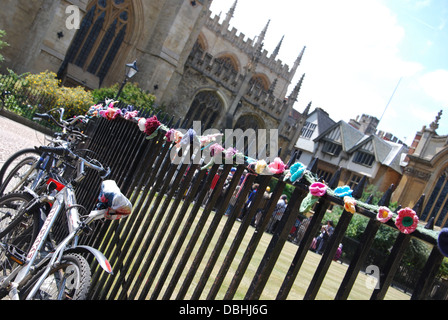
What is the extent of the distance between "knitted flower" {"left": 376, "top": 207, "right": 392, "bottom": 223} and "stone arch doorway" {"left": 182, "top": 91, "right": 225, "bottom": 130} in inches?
954

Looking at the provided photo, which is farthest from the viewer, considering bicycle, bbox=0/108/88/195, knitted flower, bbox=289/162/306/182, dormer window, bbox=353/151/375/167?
dormer window, bbox=353/151/375/167

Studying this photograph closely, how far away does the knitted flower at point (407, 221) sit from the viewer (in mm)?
1554

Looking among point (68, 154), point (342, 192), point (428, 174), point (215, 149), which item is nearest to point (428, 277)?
point (342, 192)

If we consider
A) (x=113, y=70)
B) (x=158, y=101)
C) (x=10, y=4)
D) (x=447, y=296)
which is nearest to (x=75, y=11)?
(x=10, y=4)

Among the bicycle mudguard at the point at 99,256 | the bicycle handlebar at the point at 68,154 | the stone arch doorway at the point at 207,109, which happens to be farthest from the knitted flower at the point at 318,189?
the stone arch doorway at the point at 207,109

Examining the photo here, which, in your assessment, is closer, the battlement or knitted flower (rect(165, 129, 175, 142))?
knitted flower (rect(165, 129, 175, 142))

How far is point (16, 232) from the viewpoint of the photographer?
3531mm

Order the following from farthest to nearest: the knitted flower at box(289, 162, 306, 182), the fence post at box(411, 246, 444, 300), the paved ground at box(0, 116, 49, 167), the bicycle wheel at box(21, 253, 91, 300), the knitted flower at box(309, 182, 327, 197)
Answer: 1. the paved ground at box(0, 116, 49, 167)
2. the bicycle wheel at box(21, 253, 91, 300)
3. the knitted flower at box(289, 162, 306, 182)
4. the knitted flower at box(309, 182, 327, 197)
5. the fence post at box(411, 246, 444, 300)

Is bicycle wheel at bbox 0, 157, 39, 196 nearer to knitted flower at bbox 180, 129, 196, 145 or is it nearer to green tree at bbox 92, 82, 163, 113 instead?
knitted flower at bbox 180, 129, 196, 145

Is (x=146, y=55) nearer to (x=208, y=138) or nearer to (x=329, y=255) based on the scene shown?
(x=208, y=138)

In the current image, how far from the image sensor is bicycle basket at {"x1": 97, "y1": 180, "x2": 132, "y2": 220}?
2932 mm

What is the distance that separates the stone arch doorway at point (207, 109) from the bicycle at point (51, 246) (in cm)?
2236

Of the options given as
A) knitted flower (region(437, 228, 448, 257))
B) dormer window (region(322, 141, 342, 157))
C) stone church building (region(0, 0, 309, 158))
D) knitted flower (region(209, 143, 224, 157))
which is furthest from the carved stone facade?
knitted flower (region(437, 228, 448, 257))
